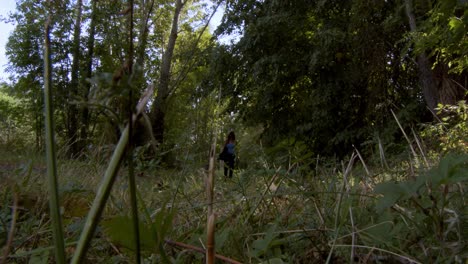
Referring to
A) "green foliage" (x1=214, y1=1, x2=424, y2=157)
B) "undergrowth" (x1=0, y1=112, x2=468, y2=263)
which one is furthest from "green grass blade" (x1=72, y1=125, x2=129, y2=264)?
"green foliage" (x1=214, y1=1, x2=424, y2=157)

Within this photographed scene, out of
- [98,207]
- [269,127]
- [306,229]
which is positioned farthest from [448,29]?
[269,127]

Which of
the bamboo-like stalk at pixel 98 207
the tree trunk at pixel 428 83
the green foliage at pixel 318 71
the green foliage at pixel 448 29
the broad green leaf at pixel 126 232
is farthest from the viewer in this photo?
the green foliage at pixel 318 71

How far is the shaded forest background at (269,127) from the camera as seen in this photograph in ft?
2.64

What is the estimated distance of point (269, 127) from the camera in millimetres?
11797

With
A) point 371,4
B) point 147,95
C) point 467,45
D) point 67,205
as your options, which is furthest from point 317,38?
point 147,95

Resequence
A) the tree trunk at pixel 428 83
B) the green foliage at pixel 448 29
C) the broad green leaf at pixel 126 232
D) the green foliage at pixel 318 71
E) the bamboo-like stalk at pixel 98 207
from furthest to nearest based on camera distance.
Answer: the green foliage at pixel 318 71, the tree trunk at pixel 428 83, the green foliage at pixel 448 29, the broad green leaf at pixel 126 232, the bamboo-like stalk at pixel 98 207

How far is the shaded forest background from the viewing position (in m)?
0.80

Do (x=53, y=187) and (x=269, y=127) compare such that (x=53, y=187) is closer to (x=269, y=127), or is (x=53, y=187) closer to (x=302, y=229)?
(x=302, y=229)

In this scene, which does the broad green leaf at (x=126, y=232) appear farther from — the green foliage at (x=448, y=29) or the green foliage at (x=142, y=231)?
the green foliage at (x=448, y=29)

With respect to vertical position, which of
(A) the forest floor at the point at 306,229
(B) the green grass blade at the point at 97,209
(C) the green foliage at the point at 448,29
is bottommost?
(A) the forest floor at the point at 306,229

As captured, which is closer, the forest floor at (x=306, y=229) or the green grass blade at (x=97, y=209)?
the green grass blade at (x=97, y=209)

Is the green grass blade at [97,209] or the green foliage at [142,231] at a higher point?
the green grass blade at [97,209]

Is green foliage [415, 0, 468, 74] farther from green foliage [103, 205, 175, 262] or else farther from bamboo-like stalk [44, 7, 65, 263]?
bamboo-like stalk [44, 7, 65, 263]

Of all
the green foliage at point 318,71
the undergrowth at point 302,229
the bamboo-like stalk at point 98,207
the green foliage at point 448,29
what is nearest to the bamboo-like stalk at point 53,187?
the bamboo-like stalk at point 98,207
